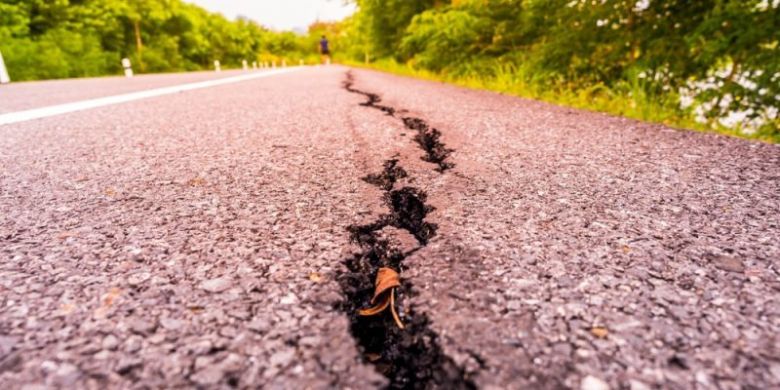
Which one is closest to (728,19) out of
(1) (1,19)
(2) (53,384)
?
(2) (53,384)

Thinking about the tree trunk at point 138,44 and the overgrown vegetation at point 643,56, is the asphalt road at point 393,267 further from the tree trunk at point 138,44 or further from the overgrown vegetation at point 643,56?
the tree trunk at point 138,44

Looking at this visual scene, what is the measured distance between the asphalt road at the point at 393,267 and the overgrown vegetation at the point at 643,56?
1.36 metres

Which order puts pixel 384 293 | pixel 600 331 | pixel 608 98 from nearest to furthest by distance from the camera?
1. pixel 600 331
2. pixel 384 293
3. pixel 608 98

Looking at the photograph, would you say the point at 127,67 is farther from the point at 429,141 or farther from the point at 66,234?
the point at 66,234

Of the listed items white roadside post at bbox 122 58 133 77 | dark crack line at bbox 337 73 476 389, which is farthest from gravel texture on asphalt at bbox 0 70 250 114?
white roadside post at bbox 122 58 133 77

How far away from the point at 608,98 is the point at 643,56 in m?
0.48

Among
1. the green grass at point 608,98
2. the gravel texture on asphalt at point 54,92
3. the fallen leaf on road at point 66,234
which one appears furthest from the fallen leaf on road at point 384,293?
the gravel texture on asphalt at point 54,92

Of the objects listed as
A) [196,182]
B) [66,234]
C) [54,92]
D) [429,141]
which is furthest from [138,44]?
[66,234]

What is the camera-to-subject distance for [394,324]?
666 millimetres

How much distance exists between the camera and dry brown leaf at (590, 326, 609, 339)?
1.93ft

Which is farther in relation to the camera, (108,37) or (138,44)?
(138,44)

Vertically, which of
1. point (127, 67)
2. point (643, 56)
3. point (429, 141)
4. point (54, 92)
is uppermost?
point (643, 56)

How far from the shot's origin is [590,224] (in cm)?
97

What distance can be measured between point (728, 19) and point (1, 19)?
58.3ft
